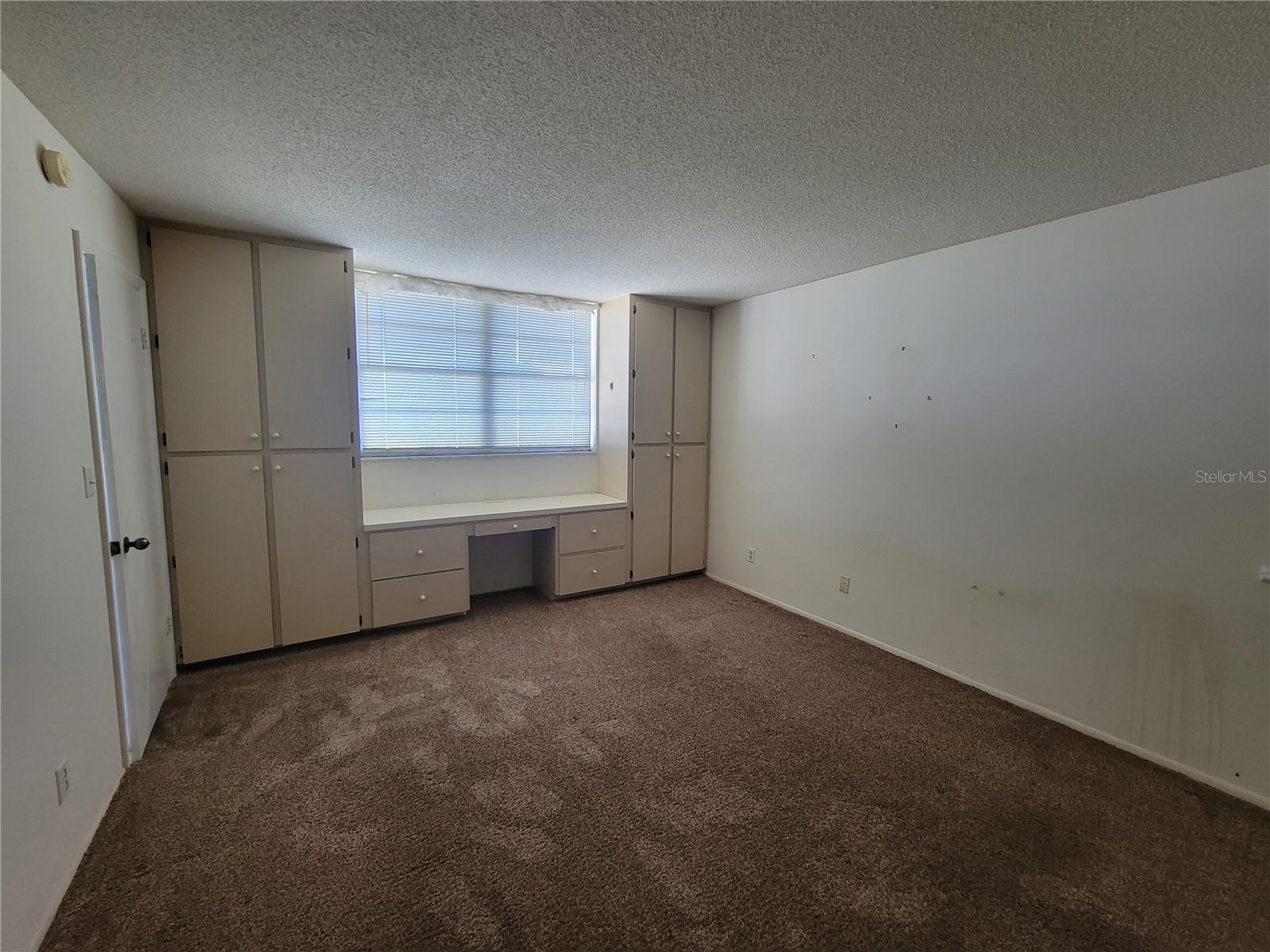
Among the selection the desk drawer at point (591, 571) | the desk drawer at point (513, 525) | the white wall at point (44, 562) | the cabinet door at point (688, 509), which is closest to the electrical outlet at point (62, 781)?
the white wall at point (44, 562)

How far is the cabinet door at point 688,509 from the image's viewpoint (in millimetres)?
4402

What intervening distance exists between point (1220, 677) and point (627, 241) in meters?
3.22

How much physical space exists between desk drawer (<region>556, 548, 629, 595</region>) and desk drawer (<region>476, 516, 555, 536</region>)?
0.31 m

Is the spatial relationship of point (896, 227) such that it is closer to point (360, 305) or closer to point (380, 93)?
point (380, 93)

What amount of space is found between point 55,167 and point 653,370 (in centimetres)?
323

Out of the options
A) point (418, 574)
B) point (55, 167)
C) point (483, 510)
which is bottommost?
point (418, 574)

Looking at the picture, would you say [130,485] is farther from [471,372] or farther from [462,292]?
[462,292]

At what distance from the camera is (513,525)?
3.69 meters

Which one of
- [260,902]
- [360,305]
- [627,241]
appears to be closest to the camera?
[260,902]

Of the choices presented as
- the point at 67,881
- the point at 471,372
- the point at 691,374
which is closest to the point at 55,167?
the point at 67,881

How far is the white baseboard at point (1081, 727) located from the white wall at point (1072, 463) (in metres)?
0.02

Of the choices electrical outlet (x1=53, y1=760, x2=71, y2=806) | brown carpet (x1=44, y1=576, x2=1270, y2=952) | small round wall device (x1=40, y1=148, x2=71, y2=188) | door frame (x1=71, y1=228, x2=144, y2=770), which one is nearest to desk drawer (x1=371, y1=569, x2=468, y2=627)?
brown carpet (x1=44, y1=576, x2=1270, y2=952)

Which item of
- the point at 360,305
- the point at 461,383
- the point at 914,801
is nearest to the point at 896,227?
the point at 914,801

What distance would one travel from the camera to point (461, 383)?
3.93m
